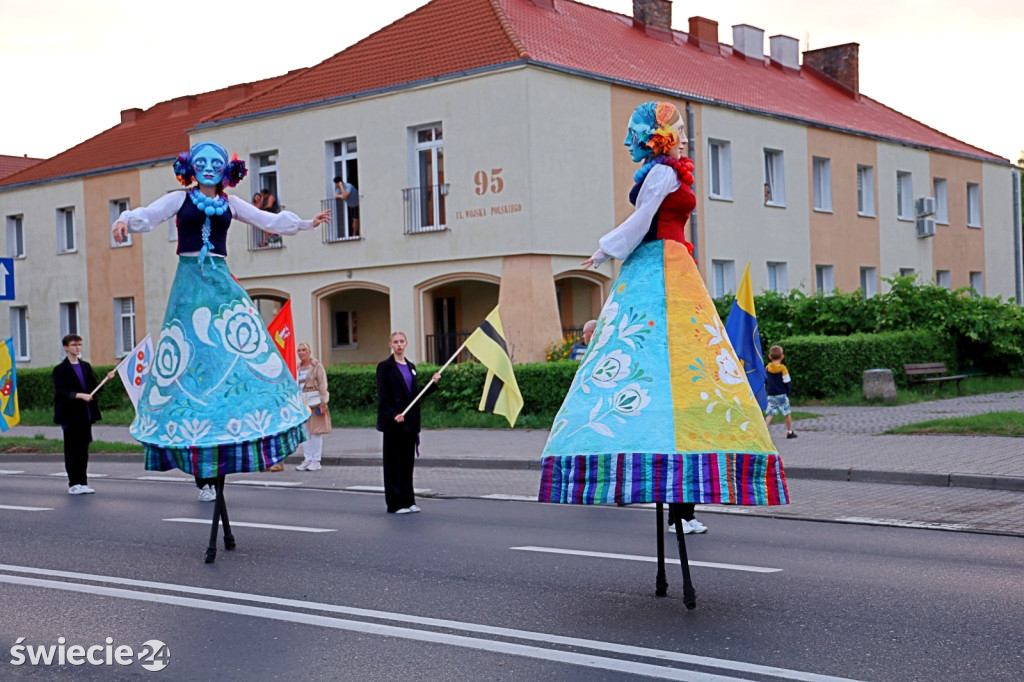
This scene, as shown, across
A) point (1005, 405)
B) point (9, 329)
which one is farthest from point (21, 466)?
point (9, 329)

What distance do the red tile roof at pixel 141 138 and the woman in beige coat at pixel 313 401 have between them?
21.3m

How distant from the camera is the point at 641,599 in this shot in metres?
6.97

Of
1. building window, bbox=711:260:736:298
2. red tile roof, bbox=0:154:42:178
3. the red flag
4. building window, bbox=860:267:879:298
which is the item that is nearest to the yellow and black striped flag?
the red flag

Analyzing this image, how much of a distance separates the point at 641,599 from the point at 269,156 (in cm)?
2630

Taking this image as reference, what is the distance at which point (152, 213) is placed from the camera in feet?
27.9

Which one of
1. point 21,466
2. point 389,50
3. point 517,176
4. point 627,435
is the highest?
point 389,50

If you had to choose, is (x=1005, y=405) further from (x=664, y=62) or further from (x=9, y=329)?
(x=9, y=329)

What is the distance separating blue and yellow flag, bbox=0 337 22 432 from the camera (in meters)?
20.2

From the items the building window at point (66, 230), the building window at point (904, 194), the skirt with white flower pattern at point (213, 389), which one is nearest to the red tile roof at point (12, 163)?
the building window at point (66, 230)

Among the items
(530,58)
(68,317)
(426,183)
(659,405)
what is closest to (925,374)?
(530,58)

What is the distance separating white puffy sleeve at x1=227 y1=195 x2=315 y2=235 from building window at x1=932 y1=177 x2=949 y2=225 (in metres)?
35.3

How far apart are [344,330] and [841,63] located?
69.1ft

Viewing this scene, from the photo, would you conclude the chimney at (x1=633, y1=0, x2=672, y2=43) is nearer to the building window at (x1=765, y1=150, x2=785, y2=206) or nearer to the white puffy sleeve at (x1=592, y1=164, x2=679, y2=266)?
the building window at (x1=765, y1=150, x2=785, y2=206)

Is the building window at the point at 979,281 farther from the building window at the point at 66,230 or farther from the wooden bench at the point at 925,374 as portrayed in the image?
the building window at the point at 66,230
